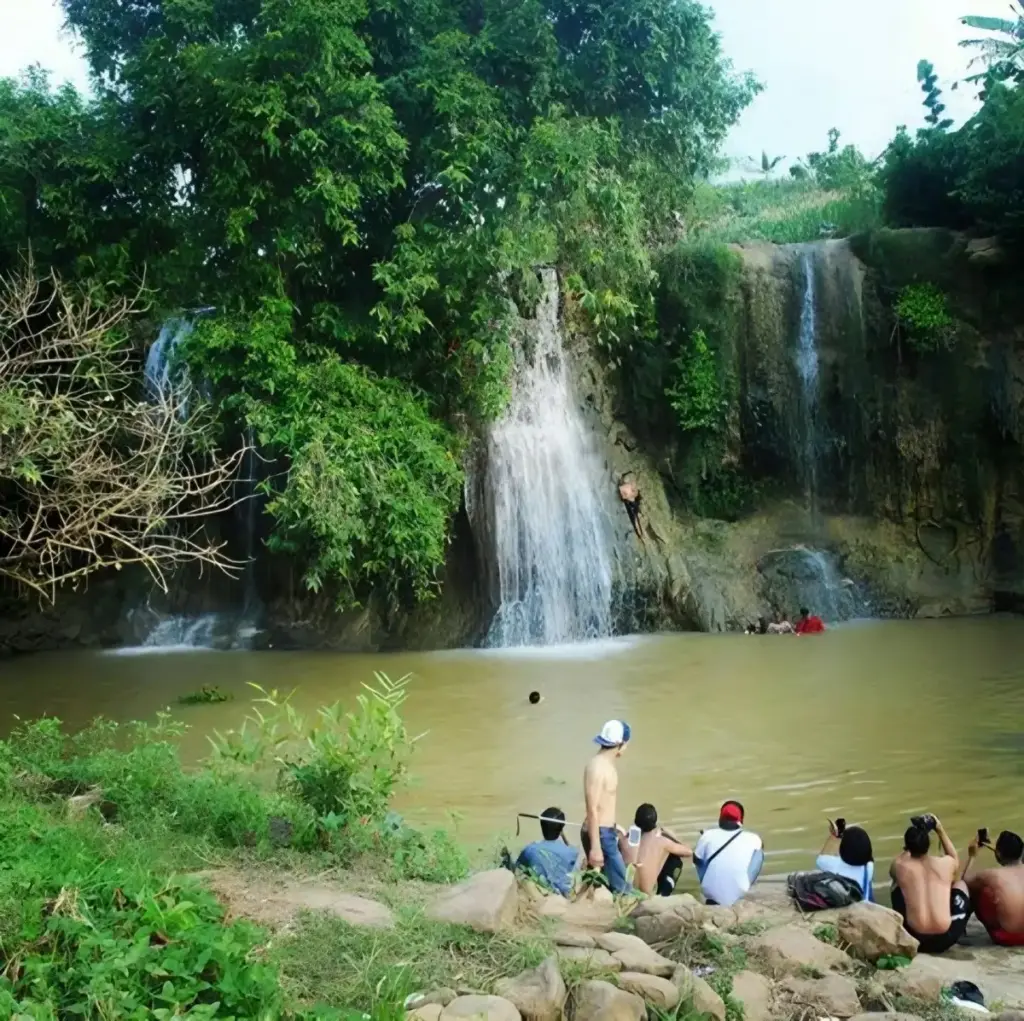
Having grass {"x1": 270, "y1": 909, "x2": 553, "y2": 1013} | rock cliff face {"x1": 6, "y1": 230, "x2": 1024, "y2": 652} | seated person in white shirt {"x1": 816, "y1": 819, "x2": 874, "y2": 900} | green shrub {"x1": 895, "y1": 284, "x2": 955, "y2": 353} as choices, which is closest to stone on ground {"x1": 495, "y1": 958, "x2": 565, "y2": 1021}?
grass {"x1": 270, "y1": 909, "x2": 553, "y2": 1013}

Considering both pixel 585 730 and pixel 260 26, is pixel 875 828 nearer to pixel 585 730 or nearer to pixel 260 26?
pixel 585 730

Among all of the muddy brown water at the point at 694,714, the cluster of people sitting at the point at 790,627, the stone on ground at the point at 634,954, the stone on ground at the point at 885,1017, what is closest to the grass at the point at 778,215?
the cluster of people sitting at the point at 790,627

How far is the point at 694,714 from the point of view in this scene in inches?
417

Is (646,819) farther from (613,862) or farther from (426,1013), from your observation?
(426,1013)

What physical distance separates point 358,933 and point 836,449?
15.0 m

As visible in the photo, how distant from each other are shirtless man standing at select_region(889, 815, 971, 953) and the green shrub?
13.2 metres

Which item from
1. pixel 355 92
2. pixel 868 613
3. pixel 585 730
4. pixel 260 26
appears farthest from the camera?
pixel 868 613

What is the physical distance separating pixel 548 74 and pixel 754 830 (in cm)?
1157

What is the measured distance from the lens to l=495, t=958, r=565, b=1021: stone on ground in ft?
13.1

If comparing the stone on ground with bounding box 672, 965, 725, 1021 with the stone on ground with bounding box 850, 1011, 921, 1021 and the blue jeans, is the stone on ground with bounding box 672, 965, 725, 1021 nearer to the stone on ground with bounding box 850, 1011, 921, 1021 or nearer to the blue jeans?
the stone on ground with bounding box 850, 1011, 921, 1021

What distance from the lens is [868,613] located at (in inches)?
669

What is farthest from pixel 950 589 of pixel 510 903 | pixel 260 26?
pixel 510 903

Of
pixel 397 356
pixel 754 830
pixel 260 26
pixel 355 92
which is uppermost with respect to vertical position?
pixel 260 26

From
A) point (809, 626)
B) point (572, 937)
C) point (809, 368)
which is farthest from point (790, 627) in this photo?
point (572, 937)
